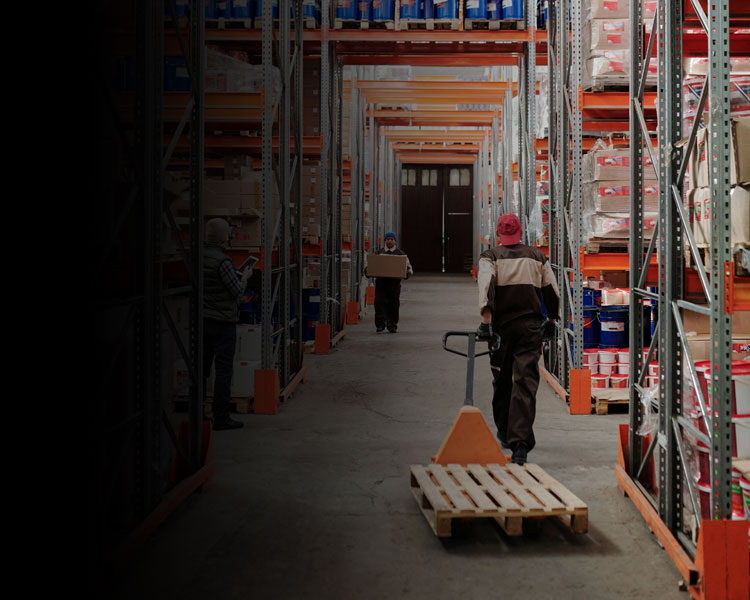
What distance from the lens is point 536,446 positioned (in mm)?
6754

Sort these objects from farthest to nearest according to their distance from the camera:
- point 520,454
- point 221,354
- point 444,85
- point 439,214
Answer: point 439,214 → point 444,85 → point 221,354 → point 520,454

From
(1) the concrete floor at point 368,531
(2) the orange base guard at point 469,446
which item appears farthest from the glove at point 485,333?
(1) the concrete floor at point 368,531

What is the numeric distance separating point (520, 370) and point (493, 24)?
23.3ft

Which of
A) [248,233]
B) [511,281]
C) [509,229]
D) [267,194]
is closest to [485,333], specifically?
[511,281]

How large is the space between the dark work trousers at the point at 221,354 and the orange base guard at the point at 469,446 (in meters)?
2.41

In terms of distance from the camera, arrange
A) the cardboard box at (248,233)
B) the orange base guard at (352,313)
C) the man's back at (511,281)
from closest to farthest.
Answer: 1. the man's back at (511,281)
2. the cardboard box at (248,233)
3. the orange base guard at (352,313)

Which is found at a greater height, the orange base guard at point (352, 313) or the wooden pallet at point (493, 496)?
the orange base guard at point (352, 313)

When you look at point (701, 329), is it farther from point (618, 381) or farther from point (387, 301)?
point (387, 301)

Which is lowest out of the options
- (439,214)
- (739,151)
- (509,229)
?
(509,229)

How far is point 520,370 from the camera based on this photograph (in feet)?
20.0

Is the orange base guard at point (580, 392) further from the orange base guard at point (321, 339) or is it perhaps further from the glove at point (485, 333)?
the orange base guard at point (321, 339)

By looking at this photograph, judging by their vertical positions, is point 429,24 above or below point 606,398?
above

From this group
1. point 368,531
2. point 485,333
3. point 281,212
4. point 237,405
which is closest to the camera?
point 368,531

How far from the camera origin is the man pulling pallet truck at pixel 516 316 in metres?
6.05
